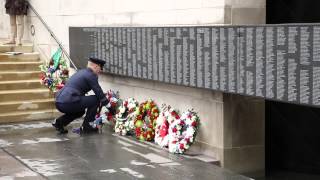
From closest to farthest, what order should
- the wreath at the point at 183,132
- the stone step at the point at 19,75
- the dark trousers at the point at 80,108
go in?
1. the wreath at the point at 183,132
2. the dark trousers at the point at 80,108
3. the stone step at the point at 19,75

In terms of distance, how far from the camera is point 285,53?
7145 mm

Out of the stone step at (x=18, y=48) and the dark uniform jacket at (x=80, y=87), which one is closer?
the dark uniform jacket at (x=80, y=87)

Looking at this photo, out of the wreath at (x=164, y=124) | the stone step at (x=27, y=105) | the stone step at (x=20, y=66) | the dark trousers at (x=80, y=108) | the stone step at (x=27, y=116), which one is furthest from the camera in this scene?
the stone step at (x=20, y=66)

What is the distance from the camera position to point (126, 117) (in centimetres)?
1096

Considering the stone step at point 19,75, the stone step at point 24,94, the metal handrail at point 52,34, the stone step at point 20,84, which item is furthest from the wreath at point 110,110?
the stone step at point 19,75

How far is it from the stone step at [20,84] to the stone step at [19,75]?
177mm

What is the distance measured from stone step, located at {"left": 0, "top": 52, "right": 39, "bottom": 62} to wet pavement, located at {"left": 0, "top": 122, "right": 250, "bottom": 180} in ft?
11.6

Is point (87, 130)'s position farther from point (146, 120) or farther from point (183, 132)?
point (183, 132)

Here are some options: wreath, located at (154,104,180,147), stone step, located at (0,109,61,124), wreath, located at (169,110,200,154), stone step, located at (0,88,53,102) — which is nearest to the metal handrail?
stone step, located at (0,88,53,102)

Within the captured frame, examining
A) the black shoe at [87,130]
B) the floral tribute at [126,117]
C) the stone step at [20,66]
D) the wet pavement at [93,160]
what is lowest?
the wet pavement at [93,160]

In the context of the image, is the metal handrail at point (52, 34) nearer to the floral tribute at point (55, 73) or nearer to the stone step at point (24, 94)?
the floral tribute at point (55, 73)

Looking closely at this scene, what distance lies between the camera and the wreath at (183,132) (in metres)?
8.91

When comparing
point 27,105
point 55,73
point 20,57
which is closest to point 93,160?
point 27,105

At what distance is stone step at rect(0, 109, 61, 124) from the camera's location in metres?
12.5
